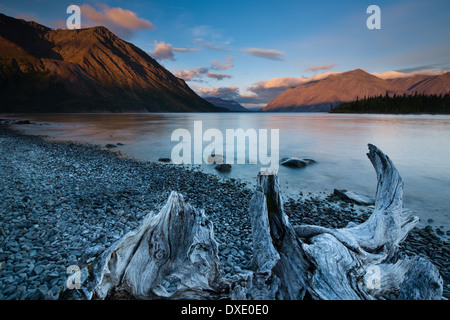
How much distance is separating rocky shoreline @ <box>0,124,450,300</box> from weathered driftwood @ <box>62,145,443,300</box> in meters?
0.42

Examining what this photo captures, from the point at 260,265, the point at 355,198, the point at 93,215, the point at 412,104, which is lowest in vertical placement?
the point at 355,198

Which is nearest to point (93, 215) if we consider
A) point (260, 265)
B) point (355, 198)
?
point (260, 265)

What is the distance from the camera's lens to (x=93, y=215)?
18.6 ft

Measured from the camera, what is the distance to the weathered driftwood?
236cm

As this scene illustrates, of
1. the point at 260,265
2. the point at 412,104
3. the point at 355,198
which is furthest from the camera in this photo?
the point at 412,104

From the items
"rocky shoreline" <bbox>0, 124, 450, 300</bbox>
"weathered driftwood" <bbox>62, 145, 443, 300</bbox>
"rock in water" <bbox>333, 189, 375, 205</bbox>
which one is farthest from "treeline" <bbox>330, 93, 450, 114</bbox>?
"weathered driftwood" <bbox>62, 145, 443, 300</bbox>

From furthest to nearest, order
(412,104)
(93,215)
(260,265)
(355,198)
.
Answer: (412,104) → (355,198) → (93,215) → (260,265)

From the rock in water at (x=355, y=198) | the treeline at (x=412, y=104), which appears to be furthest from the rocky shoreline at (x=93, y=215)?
the treeline at (x=412, y=104)

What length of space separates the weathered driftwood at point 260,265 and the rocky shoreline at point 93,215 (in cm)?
42

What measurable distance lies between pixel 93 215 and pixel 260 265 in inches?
189

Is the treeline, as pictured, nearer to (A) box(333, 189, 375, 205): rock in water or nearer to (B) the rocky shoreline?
(A) box(333, 189, 375, 205): rock in water

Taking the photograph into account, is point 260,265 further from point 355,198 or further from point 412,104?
point 412,104

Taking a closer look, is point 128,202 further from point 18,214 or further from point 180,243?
point 180,243

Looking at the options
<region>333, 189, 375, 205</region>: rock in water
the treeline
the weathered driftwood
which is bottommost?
<region>333, 189, 375, 205</region>: rock in water
